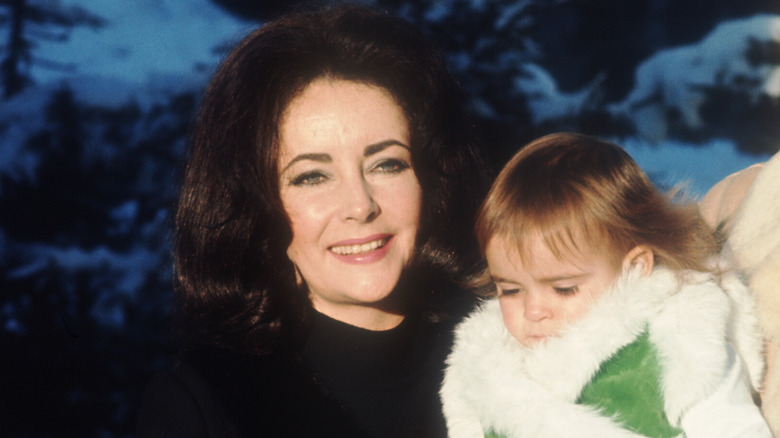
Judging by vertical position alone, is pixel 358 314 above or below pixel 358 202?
below

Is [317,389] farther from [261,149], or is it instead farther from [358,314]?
[261,149]

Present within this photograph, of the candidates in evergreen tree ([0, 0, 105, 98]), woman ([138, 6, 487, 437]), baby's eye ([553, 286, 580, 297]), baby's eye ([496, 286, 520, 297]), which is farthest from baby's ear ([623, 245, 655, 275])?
evergreen tree ([0, 0, 105, 98])

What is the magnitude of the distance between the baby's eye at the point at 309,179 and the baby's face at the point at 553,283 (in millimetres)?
508

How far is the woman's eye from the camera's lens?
1.78m

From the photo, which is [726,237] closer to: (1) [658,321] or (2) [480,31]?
(1) [658,321]

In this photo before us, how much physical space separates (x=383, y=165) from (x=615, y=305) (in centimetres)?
67

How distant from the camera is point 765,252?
155 centimetres

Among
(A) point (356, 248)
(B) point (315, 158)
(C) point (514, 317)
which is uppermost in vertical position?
(B) point (315, 158)

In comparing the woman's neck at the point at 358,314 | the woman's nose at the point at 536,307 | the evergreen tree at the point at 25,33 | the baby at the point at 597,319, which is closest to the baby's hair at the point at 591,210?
the baby at the point at 597,319

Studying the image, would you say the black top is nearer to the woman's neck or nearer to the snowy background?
the woman's neck

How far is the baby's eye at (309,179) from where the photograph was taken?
1746 mm

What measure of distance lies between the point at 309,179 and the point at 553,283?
67 centimetres

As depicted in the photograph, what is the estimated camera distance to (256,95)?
5.76 ft

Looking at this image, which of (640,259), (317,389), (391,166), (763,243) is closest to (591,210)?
(640,259)
